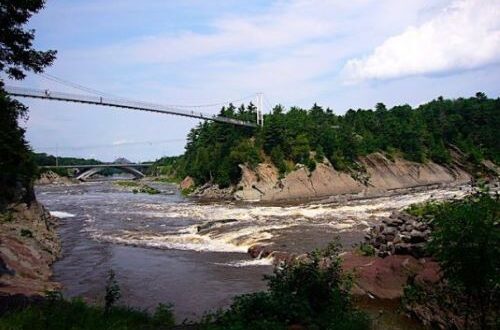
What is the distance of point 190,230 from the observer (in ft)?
108

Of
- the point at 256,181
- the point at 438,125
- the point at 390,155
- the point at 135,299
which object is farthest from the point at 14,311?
the point at 438,125

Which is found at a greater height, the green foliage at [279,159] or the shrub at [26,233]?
the green foliage at [279,159]

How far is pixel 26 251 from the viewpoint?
70.3 feet

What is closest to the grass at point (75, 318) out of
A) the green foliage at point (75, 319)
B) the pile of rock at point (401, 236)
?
the green foliage at point (75, 319)

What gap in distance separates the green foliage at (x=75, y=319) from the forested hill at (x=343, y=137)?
56668 millimetres

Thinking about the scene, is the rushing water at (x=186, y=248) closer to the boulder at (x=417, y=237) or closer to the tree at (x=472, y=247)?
the boulder at (x=417, y=237)

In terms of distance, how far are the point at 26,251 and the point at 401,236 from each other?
15816 millimetres

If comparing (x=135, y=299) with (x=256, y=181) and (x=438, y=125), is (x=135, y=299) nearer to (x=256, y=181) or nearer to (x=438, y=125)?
(x=256, y=181)

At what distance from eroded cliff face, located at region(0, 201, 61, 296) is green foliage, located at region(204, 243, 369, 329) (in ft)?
25.5

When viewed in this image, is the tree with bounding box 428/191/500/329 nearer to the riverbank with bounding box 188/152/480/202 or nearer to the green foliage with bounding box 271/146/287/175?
the riverbank with bounding box 188/152/480/202

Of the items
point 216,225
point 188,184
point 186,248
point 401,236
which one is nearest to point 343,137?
point 188,184

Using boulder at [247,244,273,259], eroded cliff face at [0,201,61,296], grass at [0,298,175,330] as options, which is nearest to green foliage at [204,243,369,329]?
grass at [0,298,175,330]

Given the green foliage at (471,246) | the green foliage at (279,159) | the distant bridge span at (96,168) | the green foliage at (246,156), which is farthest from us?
the distant bridge span at (96,168)

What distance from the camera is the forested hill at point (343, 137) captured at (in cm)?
7162
